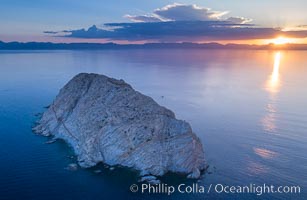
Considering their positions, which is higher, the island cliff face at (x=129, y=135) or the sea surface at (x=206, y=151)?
the island cliff face at (x=129, y=135)

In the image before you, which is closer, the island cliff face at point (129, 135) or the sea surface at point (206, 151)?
the sea surface at point (206, 151)

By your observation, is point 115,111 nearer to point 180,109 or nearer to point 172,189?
point 172,189

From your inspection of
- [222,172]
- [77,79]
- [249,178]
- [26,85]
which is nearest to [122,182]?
[222,172]

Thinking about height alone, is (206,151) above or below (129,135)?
below

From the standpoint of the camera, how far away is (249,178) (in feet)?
166

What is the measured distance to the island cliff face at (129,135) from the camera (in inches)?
2032

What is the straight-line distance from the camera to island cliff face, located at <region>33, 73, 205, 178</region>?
51625mm

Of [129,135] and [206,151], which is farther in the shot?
[206,151]

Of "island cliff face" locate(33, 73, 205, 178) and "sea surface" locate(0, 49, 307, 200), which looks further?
"island cliff face" locate(33, 73, 205, 178)

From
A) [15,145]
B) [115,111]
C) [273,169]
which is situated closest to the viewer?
[273,169]

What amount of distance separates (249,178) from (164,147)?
14771 mm

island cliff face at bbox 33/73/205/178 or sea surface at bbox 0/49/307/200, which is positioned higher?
island cliff face at bbox 33/73/205/178

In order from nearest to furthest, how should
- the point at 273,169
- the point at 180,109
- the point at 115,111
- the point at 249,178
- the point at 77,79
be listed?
the point at 249,178 < the point at 273,169 < the point at 115,111 < the point at 77,79 < the point at 180,109

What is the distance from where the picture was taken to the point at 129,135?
54000 mm
